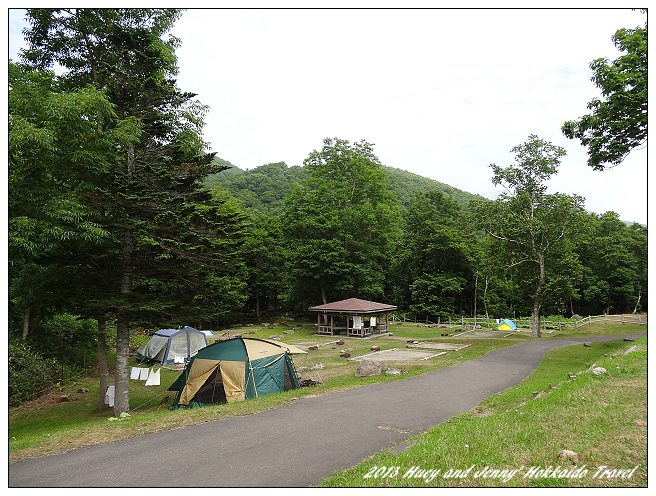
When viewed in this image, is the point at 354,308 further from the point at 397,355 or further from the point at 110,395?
the point at 110,395

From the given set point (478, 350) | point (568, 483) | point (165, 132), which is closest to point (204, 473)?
point (568, 483)

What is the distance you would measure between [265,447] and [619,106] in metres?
14.6

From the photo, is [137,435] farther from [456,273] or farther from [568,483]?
[456,273]

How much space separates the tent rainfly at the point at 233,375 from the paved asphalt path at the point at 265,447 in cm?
190

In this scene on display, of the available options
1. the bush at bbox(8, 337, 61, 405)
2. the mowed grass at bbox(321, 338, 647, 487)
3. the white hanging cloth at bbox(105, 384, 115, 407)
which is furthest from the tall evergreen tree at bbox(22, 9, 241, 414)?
the mowed grass at bbox(321, 338, 647, 487)

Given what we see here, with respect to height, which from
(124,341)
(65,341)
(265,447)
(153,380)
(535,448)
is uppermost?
(124,341)

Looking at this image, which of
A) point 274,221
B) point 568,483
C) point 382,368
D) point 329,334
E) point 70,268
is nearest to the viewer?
point 568,483

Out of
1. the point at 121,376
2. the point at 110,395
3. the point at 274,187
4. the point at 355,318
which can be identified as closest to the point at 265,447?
the point at 121,376

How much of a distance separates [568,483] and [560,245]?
24428mm

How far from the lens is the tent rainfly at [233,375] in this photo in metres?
10.8

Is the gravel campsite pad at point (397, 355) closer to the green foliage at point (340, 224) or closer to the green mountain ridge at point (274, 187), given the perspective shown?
the green foliage at point (340, 224)

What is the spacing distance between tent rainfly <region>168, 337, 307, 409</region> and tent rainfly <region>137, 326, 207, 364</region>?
24.9ft

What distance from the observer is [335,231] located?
114ft

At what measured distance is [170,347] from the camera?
18688 millimetres
